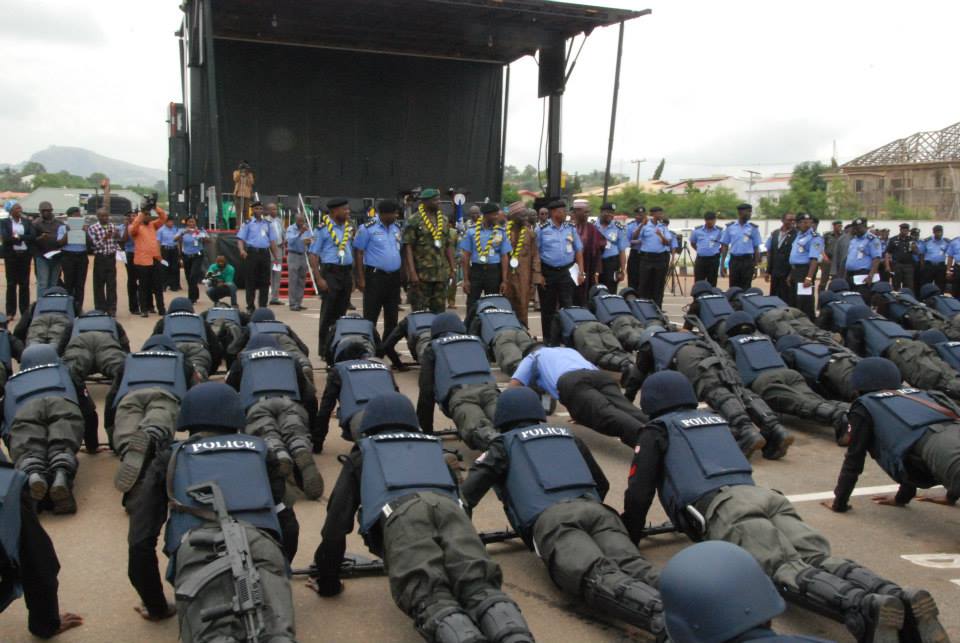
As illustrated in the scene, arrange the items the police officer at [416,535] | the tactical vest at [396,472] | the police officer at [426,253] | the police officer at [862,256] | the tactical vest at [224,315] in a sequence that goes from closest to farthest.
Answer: the police officer at [416,535]
the tactical vest at [396,472]
the tactical vest at [224,315]
the police officer at [426,253]
the police officer at [862,256]

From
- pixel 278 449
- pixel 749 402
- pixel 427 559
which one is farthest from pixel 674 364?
pixel 427 559

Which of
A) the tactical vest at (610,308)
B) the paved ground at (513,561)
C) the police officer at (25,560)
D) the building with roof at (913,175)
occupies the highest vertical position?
the building with roof at (913,175)

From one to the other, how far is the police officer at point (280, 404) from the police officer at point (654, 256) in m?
8.59

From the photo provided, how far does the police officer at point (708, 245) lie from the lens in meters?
14.5

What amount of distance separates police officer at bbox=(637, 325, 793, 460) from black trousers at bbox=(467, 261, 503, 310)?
3.69 meters

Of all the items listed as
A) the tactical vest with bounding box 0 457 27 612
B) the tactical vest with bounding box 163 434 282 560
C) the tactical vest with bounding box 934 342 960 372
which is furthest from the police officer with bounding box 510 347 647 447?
the tactical vest with bounding box 934 342 960 372

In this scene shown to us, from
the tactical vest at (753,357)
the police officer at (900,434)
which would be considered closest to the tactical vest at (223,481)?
the police officer at (900,434)

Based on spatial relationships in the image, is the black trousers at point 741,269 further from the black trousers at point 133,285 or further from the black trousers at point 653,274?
the black trousers at point 133,285

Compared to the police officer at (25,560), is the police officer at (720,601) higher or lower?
higher

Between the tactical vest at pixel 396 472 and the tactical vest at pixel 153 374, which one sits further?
the tactical vest at pixel 153 374

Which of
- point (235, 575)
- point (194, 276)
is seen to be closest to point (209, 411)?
point (235, 575)

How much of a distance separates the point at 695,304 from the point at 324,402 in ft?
17.3

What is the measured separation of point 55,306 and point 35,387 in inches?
148

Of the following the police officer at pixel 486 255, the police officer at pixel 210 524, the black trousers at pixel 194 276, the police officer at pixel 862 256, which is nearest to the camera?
the police officer at pixel 210 524
